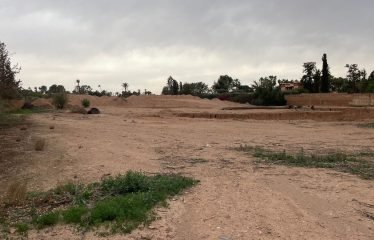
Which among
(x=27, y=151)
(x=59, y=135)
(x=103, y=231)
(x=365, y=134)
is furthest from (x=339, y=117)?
(x=103, y=231)

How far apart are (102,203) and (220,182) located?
3292 millimetres

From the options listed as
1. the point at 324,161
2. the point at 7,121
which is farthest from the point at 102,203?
the point at 7,121

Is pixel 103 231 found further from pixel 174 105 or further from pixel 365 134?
pixel 174 105

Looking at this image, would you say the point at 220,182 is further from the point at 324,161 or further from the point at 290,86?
the point at 290,86

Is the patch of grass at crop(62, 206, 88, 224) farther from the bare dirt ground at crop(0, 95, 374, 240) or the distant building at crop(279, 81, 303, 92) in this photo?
the distant building at crop(279, 81, 303, 92)

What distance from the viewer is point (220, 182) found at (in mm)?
10758

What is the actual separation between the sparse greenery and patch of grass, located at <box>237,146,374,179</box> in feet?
14.2

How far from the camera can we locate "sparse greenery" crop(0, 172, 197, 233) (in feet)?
24.9

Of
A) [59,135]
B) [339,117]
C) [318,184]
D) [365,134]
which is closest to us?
[318,184]

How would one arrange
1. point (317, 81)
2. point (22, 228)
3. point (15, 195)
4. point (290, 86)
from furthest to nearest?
point (290, 86)
point (317, 81)
point (15, 195)
point (22, 228)

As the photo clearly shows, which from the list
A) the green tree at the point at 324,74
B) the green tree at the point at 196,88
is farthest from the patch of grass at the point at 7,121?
the green tree at the point at 196,88

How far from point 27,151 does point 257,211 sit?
9473 mm

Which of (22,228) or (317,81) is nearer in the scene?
(22,228)

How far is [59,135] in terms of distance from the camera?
2005cm
